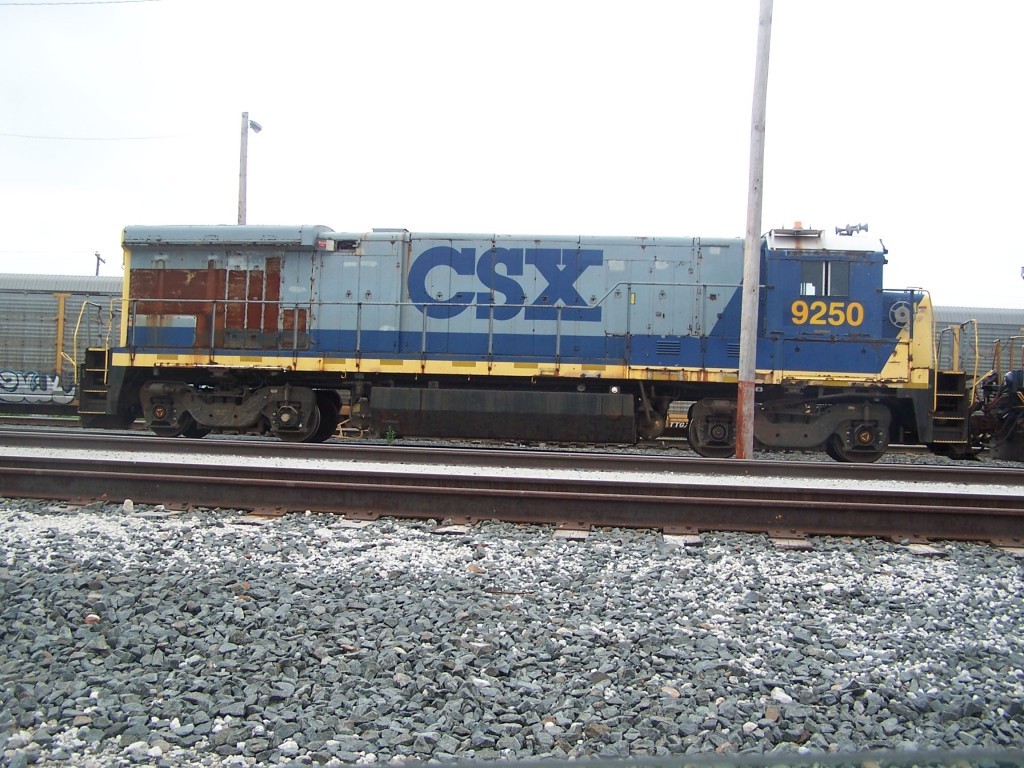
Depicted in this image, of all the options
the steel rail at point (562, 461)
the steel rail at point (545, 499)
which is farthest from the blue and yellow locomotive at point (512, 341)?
the steel rail at point (545, 499)

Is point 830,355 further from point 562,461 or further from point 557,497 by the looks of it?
point 557,497

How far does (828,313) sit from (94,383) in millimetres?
11609

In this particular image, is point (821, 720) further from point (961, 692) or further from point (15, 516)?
point (15, 516)

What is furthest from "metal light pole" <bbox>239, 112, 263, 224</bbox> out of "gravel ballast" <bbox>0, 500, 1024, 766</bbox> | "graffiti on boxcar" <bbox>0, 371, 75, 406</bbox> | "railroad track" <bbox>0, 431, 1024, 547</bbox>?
"gravel ballast" <bbox>0, 500, 1024, 766</bbox>

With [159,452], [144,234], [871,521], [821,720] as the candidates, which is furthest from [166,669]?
[144,234]

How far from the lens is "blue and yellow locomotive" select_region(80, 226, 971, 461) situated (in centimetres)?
1068

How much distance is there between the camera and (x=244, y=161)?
61.2 feet

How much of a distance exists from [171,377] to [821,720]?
1109 centimetres

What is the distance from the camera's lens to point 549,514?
607cm

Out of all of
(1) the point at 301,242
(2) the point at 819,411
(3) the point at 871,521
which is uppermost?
(1) the point at 301,242

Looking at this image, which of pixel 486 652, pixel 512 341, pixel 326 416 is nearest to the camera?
pixel 486 652

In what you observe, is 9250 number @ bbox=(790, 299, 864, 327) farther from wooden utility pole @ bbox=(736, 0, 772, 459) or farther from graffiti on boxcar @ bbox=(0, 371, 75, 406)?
graffiti on boxcar @ bbox=(0, 371, 75, 406)

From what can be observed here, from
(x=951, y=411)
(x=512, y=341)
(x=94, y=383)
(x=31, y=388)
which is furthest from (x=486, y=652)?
(x=31, y=388)

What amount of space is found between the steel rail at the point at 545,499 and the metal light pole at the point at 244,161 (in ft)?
40.3
